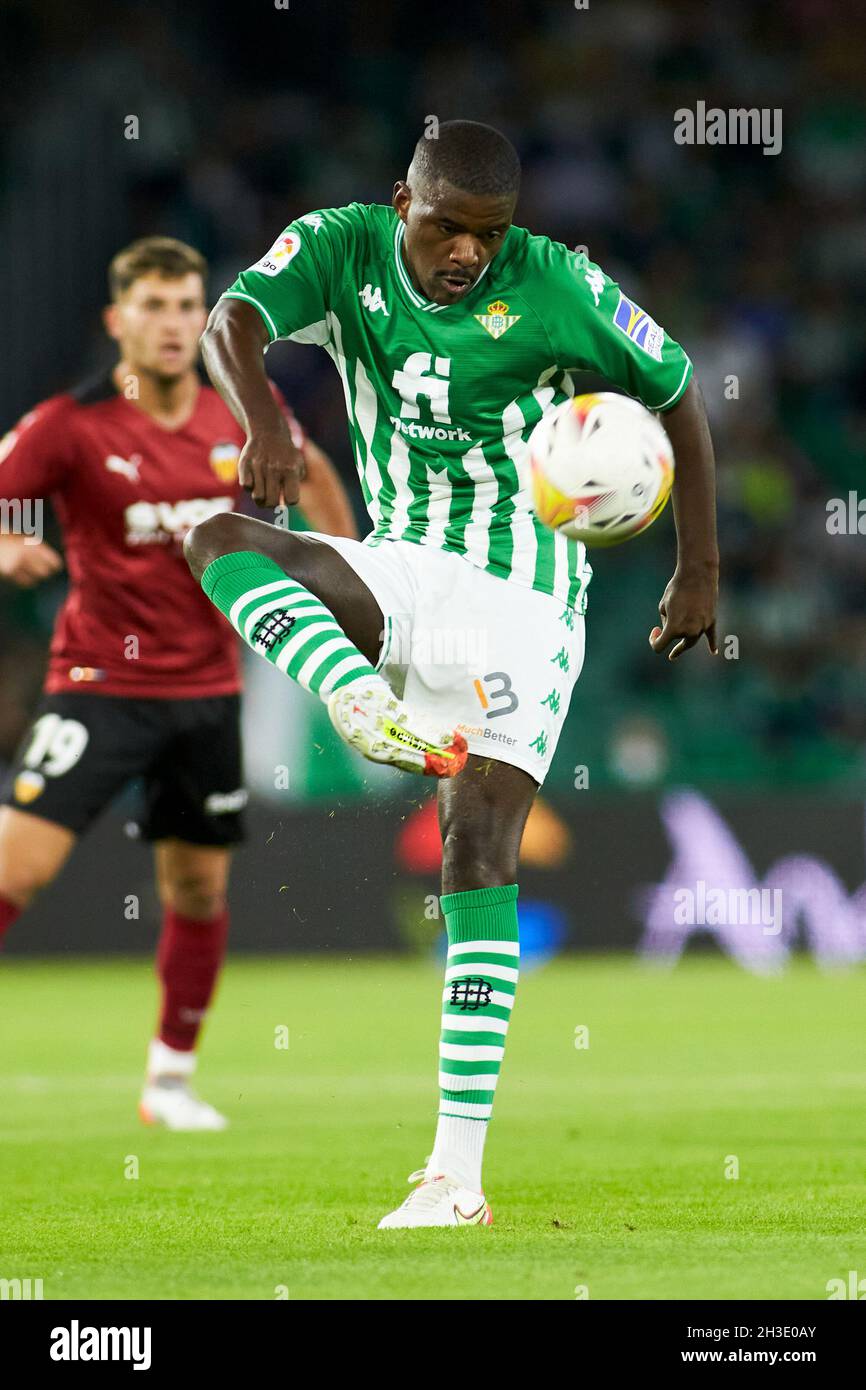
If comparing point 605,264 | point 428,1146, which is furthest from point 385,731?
point 605,264

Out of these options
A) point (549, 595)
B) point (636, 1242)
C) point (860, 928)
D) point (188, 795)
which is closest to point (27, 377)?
point (860, 928)

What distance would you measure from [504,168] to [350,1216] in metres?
2.30

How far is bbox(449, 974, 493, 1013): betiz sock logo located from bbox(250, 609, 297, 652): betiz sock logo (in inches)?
33.8

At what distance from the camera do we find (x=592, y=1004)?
10.2 metres

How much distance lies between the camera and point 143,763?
6.89 m

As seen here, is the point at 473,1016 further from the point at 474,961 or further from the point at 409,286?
the point at 409,286

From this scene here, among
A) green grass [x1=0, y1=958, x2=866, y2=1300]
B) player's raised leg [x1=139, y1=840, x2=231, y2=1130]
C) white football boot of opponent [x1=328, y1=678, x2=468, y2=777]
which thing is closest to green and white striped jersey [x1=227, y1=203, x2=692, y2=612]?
white football boot of opponent [x1=328, y1=678, x2=468, y2=777]

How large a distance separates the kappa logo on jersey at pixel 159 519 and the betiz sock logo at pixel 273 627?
2.74 metres

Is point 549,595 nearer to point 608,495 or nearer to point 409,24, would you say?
point 608,495

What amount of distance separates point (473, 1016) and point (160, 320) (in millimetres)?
3306
